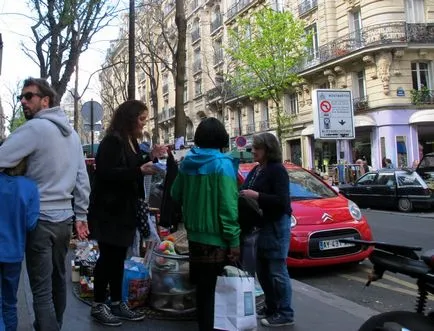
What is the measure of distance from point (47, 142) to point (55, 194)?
0.36 metres

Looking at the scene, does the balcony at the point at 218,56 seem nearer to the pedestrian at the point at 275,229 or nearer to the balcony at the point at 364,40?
the balcony at the point at 364,40

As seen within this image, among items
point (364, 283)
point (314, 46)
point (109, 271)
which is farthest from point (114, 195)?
point (314, 46)

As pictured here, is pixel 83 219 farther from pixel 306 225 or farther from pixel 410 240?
pixel 410 240

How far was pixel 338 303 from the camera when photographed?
5438mm

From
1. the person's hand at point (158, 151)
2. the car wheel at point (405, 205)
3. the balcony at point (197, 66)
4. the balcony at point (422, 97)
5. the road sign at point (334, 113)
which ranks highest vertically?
the balcony at point (197, 66)

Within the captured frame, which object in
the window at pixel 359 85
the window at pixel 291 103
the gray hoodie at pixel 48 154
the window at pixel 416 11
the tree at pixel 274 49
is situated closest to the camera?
the gray hoodie at pixel 48 154

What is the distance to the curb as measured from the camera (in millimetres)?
5082

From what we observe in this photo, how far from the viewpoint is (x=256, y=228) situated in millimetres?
4449

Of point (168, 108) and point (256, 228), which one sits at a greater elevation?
point (168, 108)

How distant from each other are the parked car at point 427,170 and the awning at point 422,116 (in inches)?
396

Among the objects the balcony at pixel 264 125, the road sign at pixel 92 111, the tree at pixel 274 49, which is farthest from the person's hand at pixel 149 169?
the balcony at pixel 264 125

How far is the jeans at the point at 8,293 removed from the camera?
323cm

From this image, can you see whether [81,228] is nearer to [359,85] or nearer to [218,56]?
[359,85]

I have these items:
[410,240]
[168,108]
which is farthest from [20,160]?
[168,108]
